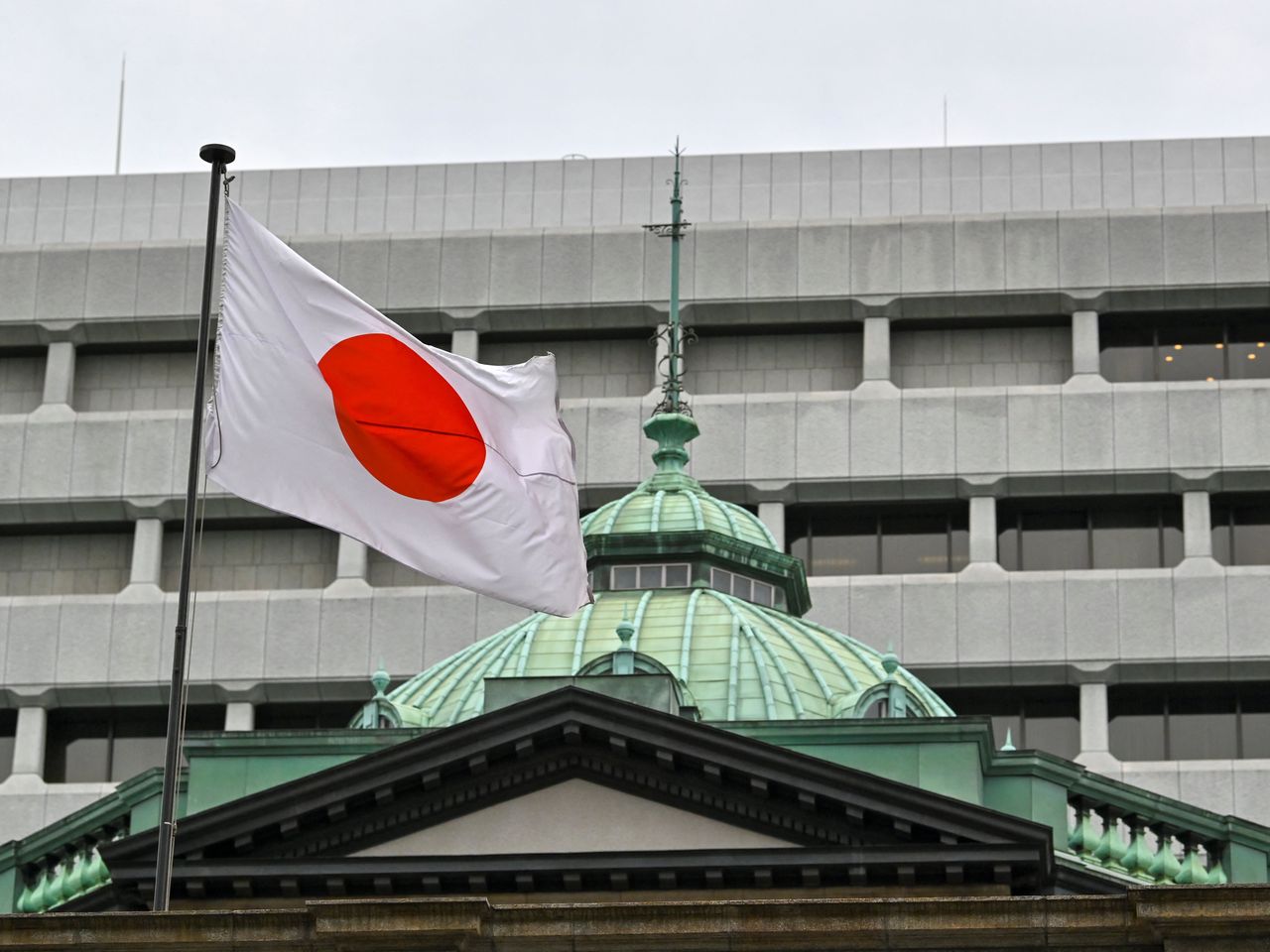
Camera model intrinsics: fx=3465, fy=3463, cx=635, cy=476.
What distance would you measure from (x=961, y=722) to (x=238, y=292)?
1555 centimetres

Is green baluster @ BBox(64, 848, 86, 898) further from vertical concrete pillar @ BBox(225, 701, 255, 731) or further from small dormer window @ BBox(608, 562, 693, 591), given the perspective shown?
vertical concrete pillar @ BBox(225, 701, 255, 731)

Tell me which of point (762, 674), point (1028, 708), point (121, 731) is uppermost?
point (1028, 708)

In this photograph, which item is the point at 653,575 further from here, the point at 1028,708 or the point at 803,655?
the point at 1028,708

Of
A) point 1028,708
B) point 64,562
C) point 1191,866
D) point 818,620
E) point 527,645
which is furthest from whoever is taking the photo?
point 64,562

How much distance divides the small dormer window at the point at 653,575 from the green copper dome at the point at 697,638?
15 millimetres

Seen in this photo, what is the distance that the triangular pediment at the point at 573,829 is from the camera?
40.2 meters

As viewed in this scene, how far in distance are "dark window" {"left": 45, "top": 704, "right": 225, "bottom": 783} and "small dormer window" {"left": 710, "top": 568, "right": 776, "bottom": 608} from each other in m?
21.9

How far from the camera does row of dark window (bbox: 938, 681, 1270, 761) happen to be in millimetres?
69875

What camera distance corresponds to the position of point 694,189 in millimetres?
74812

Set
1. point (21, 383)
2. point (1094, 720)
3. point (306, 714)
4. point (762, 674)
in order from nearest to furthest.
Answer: point (762, 674), point (1094, 720), point (306, 714), point (21, 383)

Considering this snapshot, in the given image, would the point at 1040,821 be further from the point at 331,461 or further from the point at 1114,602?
the point at 1114,602

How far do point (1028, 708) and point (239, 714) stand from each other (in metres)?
16.2

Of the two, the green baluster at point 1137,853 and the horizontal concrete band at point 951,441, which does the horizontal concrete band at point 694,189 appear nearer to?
the horizontal concrete band at point 951,441

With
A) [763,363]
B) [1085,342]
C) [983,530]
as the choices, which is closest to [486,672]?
[983,530]
